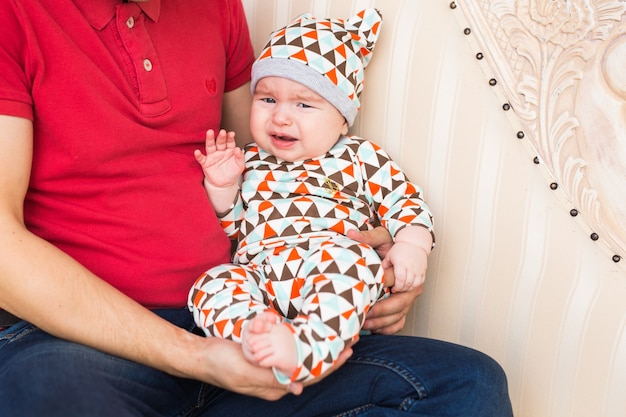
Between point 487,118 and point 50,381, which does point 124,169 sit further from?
point 487,118

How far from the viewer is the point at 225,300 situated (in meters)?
1.15

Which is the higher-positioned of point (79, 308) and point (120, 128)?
point (120, 128)

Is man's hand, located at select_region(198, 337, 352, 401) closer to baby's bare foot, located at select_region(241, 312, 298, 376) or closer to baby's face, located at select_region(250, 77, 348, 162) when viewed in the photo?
baby's bare foot, located at select_region(241, 312, 298, 376)

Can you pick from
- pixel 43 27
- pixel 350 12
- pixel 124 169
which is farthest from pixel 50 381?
pixel 350 12

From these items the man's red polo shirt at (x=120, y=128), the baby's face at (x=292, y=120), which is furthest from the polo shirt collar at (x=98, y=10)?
the baby's face at (x=292, y=120)

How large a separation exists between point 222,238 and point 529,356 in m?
0.67

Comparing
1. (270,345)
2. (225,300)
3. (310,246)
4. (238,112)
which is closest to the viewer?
(270,345)

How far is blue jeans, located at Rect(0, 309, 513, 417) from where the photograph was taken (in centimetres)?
101

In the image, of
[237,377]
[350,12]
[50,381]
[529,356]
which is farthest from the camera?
[350,12]

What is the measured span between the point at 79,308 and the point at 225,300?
244mm

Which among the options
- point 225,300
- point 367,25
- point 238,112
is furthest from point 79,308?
point 367,25

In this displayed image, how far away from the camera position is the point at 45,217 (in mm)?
1212

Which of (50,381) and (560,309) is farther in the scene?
(560,309)

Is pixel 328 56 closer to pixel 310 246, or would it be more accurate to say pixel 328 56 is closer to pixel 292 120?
pixel 292 120
